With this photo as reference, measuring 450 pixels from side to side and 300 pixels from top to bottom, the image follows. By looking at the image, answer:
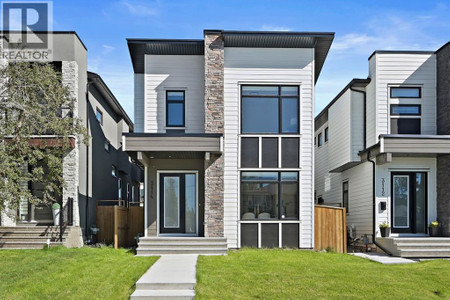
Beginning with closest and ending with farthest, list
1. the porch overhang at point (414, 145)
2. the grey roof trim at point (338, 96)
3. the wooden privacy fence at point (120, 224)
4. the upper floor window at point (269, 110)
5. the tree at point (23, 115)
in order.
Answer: the tree at point (23, 115) → the porch overhang at point (414, 145) → the upper floor window at point (269, 110) → the wooden privacy fence at point (120, 224) → the grey roof trim at point (338, 96)

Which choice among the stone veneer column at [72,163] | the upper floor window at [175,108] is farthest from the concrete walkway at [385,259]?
the stone veneer column at [72,163]

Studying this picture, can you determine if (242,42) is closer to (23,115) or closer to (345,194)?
(23,115)

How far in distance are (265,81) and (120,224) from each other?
697 cm

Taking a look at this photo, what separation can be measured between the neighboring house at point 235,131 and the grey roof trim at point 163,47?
1.3 inches

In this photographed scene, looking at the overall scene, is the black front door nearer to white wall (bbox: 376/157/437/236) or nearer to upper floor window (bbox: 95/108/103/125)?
white wall (bbox: 376/157/437/236)

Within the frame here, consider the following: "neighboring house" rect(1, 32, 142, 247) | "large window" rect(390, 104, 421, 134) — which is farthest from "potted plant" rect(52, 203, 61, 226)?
"large window" rect(390, 104, 421, 134)

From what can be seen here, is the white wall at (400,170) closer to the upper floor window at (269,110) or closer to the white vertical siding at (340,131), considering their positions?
the white vertical siding at (340,131)

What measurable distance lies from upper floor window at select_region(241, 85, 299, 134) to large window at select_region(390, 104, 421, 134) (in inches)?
138

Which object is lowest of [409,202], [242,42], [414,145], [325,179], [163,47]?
[409,202]

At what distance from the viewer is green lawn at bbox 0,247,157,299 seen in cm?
774

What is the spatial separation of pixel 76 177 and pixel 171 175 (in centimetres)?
326

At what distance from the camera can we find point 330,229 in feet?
44.9

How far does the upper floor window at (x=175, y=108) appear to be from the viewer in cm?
1429

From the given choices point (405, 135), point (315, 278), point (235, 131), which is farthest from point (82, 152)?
point (405, 135)
